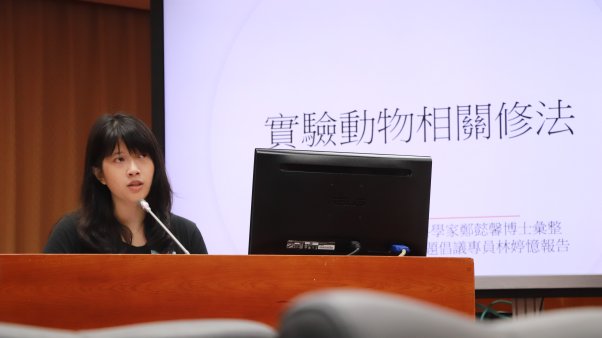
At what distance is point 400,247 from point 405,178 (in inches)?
7.1

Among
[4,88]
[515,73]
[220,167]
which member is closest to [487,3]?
[515,73]

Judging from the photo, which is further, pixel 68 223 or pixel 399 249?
pixel 68 223

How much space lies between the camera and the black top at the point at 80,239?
2.38 m

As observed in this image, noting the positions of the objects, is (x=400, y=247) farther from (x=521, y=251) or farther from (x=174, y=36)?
(x=174, y=36)

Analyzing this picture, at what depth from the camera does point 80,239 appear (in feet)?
7.87

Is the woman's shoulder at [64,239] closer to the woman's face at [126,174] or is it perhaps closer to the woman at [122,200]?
the woman at [122,200]

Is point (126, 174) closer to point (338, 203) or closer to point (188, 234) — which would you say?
point (188, 234)

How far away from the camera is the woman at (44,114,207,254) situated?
2.42 meters

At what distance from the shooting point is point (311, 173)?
2037mm

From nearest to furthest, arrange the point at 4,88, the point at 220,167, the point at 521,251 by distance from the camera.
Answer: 1. the point at 521,251
2. the point at 220,167
3. the point at 4,88

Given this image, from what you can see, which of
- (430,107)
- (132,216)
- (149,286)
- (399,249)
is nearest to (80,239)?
(132,216)

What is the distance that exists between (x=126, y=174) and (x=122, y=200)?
116mm

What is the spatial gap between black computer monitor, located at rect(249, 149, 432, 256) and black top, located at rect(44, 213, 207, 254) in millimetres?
566

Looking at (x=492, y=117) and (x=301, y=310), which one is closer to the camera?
(x=301, y=310)
